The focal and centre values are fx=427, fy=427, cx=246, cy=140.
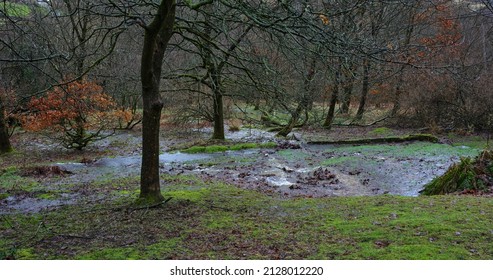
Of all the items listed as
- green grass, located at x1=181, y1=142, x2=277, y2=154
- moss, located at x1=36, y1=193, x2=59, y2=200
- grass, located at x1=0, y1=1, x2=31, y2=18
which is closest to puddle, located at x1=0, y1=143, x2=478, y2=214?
moss, located at x1=36, y1=193, x2=59, y2=200

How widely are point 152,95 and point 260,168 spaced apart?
7.65 metres

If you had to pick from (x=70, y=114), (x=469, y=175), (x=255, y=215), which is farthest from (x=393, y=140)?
(x=70, y=114)

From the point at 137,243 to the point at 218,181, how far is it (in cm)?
646

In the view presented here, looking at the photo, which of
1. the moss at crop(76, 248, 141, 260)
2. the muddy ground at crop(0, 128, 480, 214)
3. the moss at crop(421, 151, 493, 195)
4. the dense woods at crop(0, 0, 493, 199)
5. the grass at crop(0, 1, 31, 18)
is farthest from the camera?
the muddy ground at crop(0, 128, 480, 214)

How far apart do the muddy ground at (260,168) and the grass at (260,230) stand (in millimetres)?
2154

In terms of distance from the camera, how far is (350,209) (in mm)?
7148

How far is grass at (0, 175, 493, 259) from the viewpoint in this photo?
4.80 meters

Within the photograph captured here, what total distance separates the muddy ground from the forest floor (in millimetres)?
60

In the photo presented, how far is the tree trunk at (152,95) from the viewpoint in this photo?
21.7ft

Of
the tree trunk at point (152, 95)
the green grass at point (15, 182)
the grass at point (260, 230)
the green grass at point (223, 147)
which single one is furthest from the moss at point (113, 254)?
the green grass at point (223, 147)

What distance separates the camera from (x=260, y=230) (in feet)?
19.5

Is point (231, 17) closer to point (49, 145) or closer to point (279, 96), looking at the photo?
point (279, 96)

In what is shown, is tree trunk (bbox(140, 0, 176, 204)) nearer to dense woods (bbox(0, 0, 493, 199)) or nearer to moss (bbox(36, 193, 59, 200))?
dense woods (bbox(0, 0, 493, 199))

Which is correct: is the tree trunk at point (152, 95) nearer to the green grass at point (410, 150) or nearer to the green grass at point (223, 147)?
the green grass at point (410, 150)
